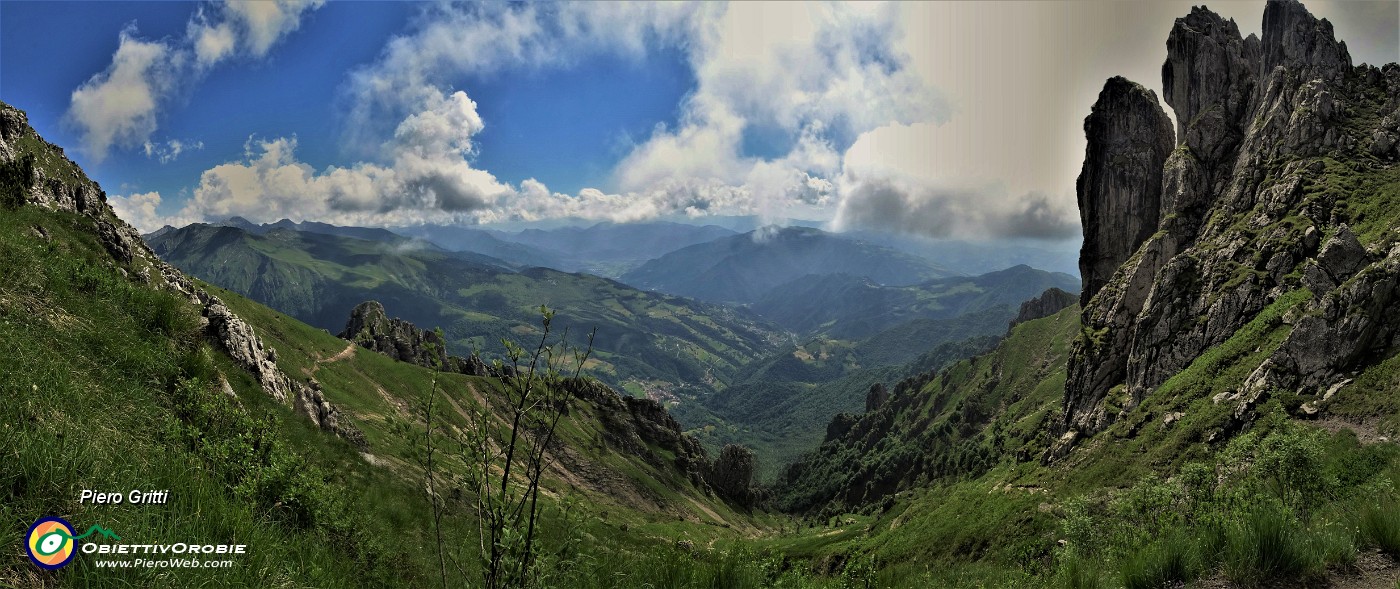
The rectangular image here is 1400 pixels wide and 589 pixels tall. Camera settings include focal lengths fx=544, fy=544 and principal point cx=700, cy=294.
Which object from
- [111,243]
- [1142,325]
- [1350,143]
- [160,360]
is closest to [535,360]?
[160,360]

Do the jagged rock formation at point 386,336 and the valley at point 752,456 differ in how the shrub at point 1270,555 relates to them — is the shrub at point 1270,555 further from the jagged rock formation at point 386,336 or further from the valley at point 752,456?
the jagged rock formation at point 386,336

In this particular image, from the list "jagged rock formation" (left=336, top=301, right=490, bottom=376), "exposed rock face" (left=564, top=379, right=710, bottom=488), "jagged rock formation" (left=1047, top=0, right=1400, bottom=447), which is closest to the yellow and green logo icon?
"jagged rock formation" (left=1047, top=0, right=1400, bottom=447)

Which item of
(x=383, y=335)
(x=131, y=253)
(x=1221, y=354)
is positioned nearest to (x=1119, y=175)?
(x=1221, y=354)

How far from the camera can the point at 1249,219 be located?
300 ft

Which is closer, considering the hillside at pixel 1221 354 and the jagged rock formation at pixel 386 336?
the hillside at pixel 1221 354

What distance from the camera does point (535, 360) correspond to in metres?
7.47

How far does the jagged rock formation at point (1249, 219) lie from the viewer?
5997cm

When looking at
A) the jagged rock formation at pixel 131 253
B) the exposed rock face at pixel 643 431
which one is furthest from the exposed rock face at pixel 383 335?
the jagged rock formation at pixel 131 253

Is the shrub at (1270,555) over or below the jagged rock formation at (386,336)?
below

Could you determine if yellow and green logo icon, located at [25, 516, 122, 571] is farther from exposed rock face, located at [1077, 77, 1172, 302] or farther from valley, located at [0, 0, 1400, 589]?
exposed rock face, located at [1077, 77, 1172, 302]

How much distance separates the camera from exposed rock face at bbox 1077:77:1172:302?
125938 millimetres

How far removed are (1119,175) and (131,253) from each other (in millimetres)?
174045

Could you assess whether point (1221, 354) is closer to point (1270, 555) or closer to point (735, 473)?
point (1270, 555)

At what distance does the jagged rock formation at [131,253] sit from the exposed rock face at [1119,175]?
512ft
